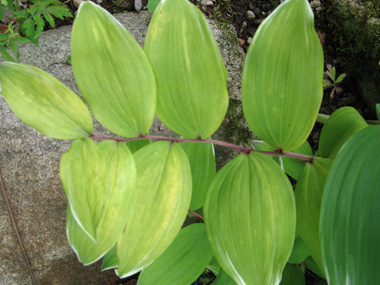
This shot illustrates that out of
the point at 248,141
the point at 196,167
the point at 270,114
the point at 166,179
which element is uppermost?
the point at 270,114

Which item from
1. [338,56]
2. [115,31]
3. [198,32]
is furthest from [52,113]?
[338,56]

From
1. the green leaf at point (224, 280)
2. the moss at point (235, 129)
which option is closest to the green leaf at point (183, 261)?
the green leaf at point (224, 280)

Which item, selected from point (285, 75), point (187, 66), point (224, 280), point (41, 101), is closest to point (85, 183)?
point (41, 101)

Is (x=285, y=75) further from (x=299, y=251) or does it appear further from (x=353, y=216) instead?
(x=299, y=251)

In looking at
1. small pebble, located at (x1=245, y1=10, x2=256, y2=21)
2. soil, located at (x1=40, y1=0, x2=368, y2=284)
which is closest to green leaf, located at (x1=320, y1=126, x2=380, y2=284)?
soil, located at (x1=40, y1=0, x2=368, y2=284)

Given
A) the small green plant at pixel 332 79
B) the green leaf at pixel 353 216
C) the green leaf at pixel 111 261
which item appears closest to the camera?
the green leaf at pixel 353 216

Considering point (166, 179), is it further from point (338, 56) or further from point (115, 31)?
point (338, 56)

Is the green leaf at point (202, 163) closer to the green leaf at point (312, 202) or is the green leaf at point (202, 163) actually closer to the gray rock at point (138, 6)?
the green leaf at point (312, 202)
